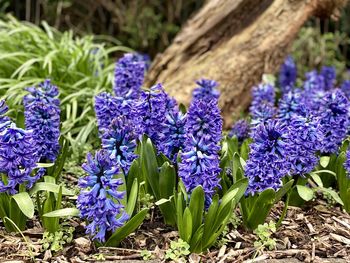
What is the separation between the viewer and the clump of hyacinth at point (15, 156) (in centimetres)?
265

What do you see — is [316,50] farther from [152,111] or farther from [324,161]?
[152,111]

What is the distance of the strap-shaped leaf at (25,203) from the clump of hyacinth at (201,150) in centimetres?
75

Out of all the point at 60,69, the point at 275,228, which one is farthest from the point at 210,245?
the point at 60,69

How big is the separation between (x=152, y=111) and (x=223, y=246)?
0.85 meters

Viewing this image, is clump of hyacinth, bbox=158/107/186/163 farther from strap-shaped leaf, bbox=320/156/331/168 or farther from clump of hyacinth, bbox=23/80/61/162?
strap-shaped leaf, bbox=320/156/331/168

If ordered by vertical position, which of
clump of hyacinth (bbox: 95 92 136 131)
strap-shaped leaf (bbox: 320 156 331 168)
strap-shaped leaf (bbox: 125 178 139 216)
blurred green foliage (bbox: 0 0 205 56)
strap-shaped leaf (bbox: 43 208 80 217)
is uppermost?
blurred green foliage (bbox: 0 0 205 56)

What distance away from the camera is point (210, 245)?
2.85 metres

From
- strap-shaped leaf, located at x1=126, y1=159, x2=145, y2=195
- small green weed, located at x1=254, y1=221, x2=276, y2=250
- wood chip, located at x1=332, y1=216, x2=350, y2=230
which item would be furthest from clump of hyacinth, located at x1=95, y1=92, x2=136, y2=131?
wood chip, located at x1=332, y1=216, x2=350, y2=230

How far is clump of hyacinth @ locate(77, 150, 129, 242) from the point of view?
253 cm

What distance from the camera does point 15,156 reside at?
2.68m

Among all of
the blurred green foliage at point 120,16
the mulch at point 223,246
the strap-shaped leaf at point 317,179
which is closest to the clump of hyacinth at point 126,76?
the mulch at point 223,246

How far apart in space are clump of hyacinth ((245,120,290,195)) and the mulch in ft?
1.07

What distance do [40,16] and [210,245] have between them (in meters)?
7.04

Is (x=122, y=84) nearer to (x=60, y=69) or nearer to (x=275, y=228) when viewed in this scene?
(x=60, y=69)
